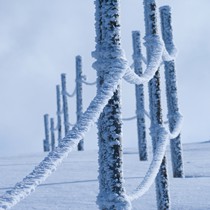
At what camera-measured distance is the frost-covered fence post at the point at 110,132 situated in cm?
176

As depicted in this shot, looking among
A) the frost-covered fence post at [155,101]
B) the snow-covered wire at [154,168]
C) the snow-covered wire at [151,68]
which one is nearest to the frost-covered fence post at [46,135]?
the frost-covered fence post at [155,101]

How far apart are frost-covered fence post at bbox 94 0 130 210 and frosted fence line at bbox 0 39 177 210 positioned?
0.05 meters

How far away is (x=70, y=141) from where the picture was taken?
4.67 feet

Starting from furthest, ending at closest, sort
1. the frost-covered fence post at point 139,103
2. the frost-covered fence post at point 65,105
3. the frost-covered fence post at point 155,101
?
the frost-covered fence post at point 65,105, the frost-covered fence post at point 139,103, the frost-covered fence post at point 155,101

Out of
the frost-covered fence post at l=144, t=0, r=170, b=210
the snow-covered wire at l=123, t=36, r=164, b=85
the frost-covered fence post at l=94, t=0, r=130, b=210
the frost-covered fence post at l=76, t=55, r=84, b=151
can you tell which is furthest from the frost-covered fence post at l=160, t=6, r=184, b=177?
the frost-covered fence post at l=76, t=55, r=84, b=151

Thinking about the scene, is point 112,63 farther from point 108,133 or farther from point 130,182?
point 130,182

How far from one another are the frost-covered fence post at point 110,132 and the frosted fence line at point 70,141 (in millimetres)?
50

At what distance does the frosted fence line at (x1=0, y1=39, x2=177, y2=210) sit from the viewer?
4.12 ft

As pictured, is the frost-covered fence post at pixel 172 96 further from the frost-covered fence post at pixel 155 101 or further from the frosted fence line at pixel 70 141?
the frosted fence line at pixel 70 141

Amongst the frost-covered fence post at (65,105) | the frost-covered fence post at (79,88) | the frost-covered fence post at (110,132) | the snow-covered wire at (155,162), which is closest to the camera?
the frost-covered fence post at (110,132)

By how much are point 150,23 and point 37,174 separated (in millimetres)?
2004

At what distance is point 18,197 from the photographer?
1.25m

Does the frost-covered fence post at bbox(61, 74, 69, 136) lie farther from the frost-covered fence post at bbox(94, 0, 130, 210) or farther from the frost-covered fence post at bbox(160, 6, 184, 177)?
the frost-covered fence post at bbox(94, 0, 130, 210)

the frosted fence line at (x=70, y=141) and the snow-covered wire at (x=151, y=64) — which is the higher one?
the snow-covered wire at (x=151, y=64)
